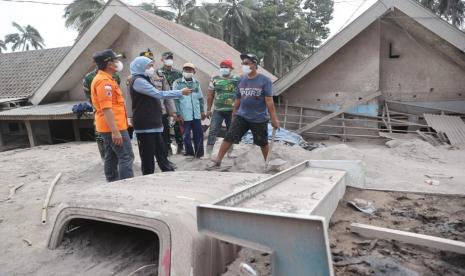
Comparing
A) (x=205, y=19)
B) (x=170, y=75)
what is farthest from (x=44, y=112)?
(x=205, y=19)

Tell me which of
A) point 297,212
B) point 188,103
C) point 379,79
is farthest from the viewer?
point 379,79

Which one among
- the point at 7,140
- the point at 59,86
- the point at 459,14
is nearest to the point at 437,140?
the point at 59,86

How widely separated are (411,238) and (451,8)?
3402 centimetres

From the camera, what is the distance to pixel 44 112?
11797 mm

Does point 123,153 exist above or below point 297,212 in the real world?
above

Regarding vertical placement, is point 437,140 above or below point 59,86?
below

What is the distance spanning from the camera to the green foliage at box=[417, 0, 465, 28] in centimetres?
2942

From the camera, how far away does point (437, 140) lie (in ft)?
26.9

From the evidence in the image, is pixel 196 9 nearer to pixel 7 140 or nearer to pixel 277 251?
pixel 7 140

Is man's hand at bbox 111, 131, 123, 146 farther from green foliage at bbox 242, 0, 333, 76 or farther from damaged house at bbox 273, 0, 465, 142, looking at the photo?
green foliage at bbox 242, 0, 333, 76

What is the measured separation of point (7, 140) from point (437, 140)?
16226 mm

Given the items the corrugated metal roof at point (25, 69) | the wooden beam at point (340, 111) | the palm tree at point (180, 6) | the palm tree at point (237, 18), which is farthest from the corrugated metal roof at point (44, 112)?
the palm tree at point (237, 18)

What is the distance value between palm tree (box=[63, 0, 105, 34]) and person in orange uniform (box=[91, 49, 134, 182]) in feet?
73.4

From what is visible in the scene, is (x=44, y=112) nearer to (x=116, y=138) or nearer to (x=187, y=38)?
(x=187, y=38)
